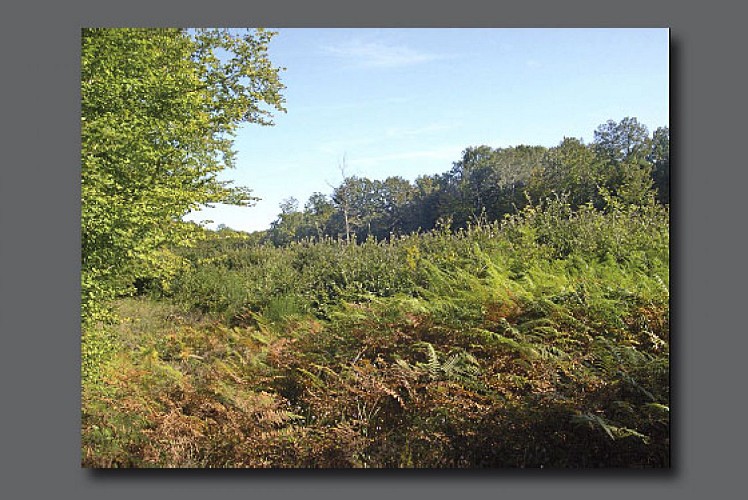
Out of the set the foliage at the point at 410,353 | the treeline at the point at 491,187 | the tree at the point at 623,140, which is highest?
the tree at the point at 623,140

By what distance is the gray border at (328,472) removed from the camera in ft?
11.9

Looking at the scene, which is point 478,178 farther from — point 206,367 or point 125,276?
point 125,276

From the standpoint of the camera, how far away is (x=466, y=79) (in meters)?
3.87

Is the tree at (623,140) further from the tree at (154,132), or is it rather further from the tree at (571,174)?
the tree at (154,132)

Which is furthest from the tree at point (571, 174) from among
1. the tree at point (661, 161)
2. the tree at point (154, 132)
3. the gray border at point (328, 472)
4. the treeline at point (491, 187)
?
the tree at point (154, 132)

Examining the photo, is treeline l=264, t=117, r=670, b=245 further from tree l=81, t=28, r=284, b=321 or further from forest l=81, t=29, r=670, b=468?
tree l=81, t=28, r=284, b=321

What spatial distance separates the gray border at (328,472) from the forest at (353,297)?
4.5 inches

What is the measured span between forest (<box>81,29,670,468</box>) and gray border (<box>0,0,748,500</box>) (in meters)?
0.11

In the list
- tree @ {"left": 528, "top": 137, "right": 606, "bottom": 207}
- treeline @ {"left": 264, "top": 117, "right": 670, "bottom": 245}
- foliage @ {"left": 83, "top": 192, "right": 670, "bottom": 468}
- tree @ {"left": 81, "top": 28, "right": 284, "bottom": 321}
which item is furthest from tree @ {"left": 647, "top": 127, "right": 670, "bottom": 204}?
tree @ {"left": 81, "top": 28, "right": 284, "bottom": 321}

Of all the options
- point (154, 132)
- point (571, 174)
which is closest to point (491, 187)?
point (571, 174)

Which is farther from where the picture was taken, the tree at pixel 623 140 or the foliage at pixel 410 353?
the tree at pixel 623 140

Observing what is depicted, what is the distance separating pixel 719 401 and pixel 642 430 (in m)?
0.57

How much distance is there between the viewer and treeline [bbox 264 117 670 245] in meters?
3.74

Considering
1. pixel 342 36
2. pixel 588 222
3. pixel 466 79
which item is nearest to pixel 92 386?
pixel 342 36
